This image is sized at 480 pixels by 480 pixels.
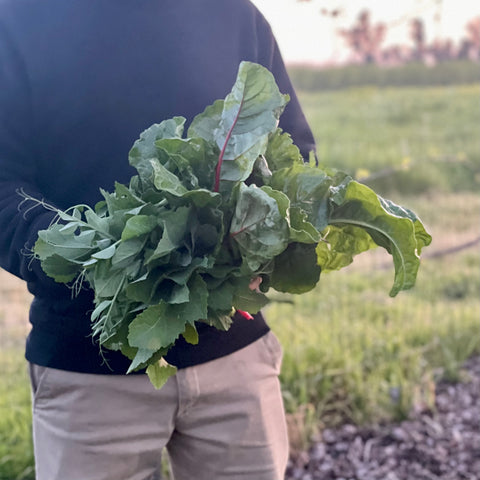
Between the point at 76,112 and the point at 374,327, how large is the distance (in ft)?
7.92

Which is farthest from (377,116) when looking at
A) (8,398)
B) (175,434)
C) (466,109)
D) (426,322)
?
(175,434)

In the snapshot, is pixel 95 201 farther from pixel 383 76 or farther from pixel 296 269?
pixel 383 76

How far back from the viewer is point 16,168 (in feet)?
4.57

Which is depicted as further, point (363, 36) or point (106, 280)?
point (363, 36)

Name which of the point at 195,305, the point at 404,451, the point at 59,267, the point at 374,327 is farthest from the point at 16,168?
the point at 374,327

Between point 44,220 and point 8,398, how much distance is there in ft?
5.32

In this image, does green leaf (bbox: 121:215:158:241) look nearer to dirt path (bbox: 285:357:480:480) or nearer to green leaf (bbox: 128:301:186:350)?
green leaf (bbox: 128:301:186:350)

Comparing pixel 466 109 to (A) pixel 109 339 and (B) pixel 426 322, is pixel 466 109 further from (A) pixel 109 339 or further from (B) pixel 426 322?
(A) pixel 109 339

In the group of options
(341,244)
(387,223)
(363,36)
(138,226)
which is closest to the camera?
(138,226)

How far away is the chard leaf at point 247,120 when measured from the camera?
103 centimetres

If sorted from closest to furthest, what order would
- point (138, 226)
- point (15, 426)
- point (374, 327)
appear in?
point (138, 226) → point (15, 426) → point (374, 327)

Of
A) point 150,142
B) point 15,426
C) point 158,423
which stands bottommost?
point 15,426

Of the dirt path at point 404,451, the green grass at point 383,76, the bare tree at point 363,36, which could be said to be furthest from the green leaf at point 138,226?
the green grass at point 383,76

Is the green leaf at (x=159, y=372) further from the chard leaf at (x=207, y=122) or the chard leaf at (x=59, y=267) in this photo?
the chard leaf at (x=207, y=122)
